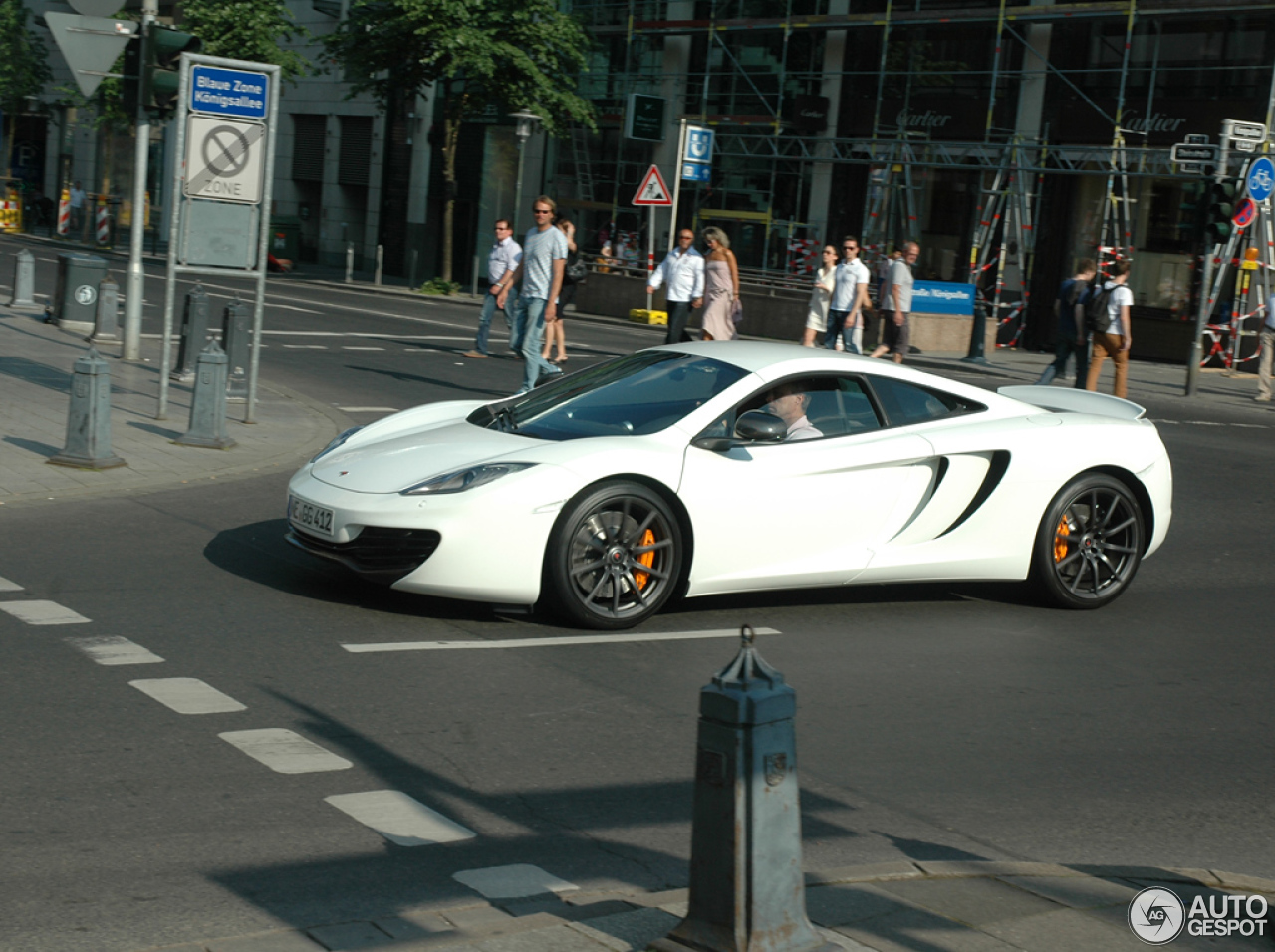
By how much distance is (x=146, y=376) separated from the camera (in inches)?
619

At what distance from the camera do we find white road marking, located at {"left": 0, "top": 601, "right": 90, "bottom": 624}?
6738mm

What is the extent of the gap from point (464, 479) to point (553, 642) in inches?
32.7

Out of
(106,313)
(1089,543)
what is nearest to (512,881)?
(1089,543)

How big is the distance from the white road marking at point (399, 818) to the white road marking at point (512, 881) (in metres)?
0.27

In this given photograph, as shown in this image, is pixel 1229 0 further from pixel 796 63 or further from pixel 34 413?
pixel 34 413

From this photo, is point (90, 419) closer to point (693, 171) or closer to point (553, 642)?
point (553, 642)

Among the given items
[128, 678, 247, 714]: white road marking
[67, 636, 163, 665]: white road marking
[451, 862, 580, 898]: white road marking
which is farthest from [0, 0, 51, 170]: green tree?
[451, 862, 580, 898]: white road marking

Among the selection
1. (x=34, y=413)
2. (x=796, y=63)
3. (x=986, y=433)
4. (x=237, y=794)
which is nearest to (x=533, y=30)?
(x=796, y=63)

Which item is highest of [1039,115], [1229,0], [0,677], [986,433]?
[1229,0]

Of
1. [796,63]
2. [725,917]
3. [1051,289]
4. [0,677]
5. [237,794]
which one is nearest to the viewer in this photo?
[725,917]

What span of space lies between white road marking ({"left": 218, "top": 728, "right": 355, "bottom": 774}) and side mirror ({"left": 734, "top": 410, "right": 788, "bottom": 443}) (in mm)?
2787

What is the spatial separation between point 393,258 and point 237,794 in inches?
1819

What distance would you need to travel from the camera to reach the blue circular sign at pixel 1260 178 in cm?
2256

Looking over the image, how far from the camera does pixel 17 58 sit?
190 feet
